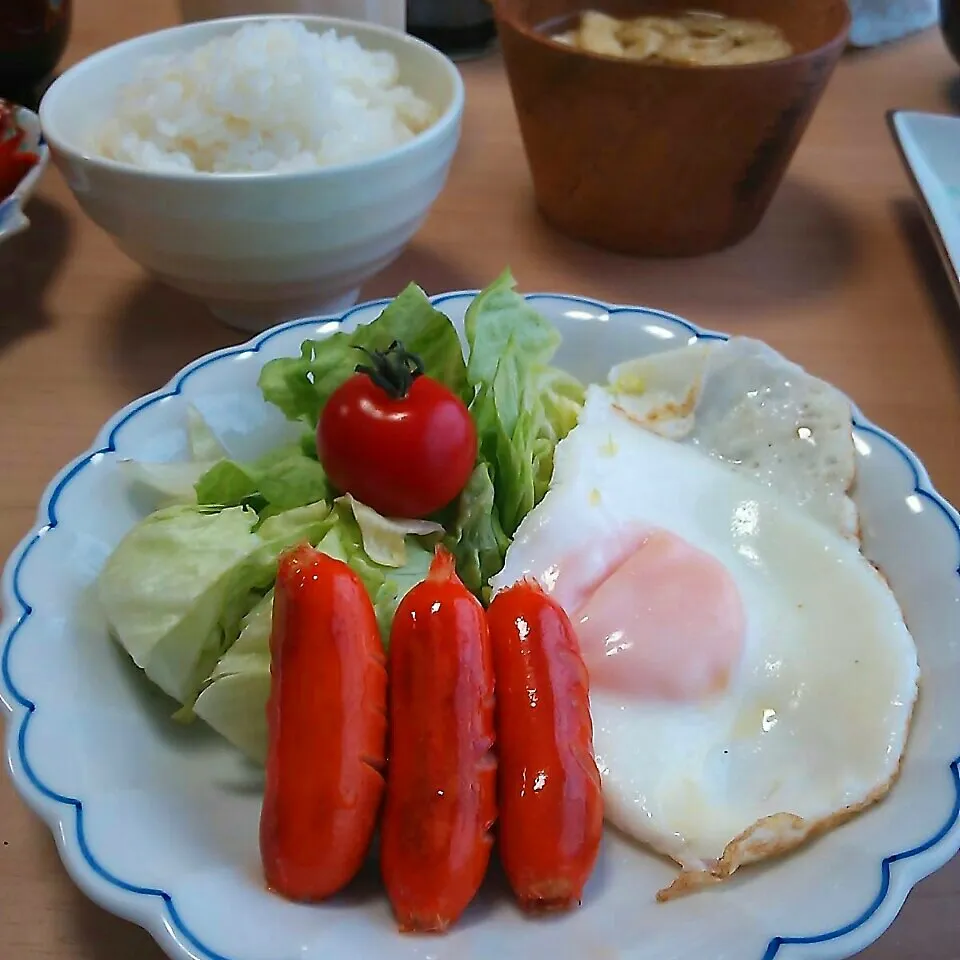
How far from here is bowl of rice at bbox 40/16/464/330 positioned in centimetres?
121

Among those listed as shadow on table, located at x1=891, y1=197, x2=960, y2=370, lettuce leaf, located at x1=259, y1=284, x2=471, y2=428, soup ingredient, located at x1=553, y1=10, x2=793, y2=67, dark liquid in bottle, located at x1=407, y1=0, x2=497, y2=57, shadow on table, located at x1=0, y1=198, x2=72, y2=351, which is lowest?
shadow on table, located at x1=0, y1=198, x2=72, y2=351

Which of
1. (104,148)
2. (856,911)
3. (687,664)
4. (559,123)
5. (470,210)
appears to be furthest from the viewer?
(470,210)

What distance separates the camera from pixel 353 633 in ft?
2.60

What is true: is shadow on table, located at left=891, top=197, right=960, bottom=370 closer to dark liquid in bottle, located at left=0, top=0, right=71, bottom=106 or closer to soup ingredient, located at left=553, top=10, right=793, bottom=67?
soup ingredient, located at left=553, top=10, right=793, bottom=67

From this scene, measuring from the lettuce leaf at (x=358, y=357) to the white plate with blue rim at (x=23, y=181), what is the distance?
23.6 inches

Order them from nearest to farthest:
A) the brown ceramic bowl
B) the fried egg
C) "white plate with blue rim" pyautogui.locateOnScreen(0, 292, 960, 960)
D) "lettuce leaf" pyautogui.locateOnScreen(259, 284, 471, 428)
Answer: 1. "white plate with blue rim" pyautogui.locateOnScreen(0, 292, 960, 960)
2. the fried egg
3. "lettuce leaf" pyautogui.locateOnScreen(259, 284, 471, 428)
4. the brown ceramic bowl

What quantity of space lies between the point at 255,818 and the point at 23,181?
3.77 ft

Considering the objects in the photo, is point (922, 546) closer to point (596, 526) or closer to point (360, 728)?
point (596, 526)

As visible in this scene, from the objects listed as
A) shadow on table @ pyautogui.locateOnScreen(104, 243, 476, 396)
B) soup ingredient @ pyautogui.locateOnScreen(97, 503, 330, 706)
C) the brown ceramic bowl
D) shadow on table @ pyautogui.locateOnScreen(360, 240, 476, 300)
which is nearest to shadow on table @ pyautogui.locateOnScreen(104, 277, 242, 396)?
shadow on table @ pyautogui.locateOnScreen(104, 243, 476, 396)

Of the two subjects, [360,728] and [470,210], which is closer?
[360,728]

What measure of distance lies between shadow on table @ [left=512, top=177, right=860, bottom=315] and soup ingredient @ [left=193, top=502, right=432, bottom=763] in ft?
2.49

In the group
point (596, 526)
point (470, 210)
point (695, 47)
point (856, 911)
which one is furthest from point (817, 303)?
point (856, 911)

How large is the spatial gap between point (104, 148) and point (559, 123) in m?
0.67

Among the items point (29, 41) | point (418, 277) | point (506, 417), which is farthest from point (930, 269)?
point (29, 41)
